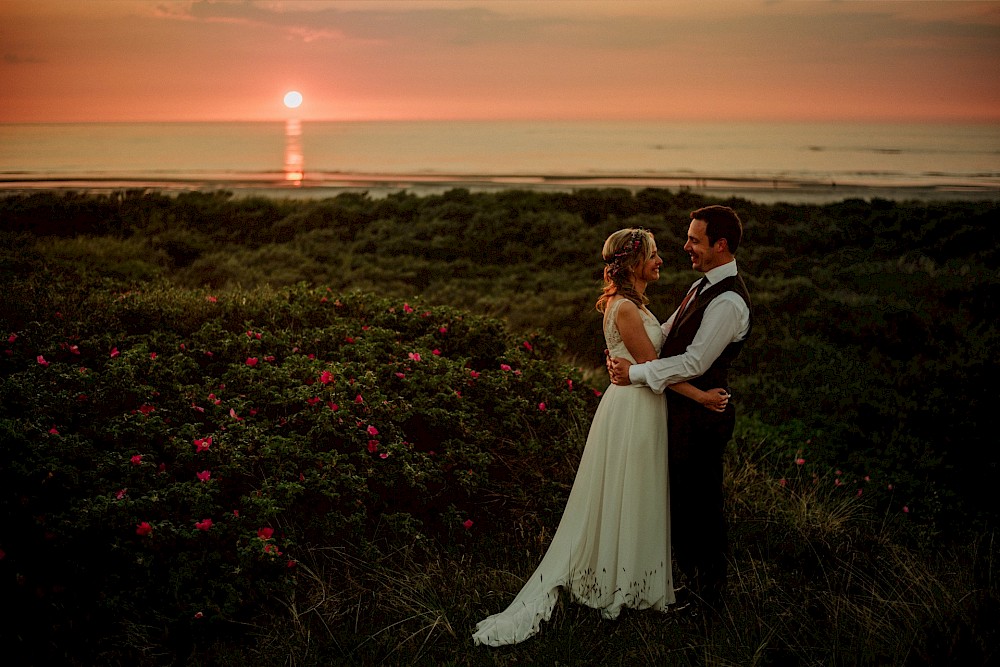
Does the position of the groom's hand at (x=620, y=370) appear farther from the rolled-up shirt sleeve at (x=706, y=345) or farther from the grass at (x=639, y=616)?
the grass at (x=639, y=616)

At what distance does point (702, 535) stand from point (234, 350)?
482 cm


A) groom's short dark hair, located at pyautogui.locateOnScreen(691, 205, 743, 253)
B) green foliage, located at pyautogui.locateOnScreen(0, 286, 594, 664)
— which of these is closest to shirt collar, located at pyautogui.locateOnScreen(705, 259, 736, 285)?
groom's short dark hair, located at pyautogui.locateOnScreen(691, 205, 743, 253)

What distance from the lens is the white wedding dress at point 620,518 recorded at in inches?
190

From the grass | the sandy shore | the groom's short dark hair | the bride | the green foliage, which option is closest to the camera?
the grass

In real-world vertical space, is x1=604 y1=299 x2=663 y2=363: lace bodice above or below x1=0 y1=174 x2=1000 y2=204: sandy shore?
below

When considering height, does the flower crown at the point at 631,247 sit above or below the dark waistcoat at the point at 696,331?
above

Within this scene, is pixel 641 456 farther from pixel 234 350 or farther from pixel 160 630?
pixel 234 350

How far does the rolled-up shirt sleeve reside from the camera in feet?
14.9

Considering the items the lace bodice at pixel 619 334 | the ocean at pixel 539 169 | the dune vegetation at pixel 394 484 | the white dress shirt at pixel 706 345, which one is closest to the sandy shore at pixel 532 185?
the ocean at pixel 539 169

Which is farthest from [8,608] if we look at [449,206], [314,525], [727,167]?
[727,167]

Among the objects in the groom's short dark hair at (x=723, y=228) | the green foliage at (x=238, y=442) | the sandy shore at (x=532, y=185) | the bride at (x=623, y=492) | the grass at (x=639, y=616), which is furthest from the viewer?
the sandy shore at (x=532, y=185)

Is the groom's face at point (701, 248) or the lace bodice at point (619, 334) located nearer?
the groom's face at point (701, 248)

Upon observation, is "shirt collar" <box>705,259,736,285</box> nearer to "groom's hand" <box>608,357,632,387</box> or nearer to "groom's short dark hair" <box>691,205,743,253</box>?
"groom's short dark hair" <box>691,205,743,253</box>

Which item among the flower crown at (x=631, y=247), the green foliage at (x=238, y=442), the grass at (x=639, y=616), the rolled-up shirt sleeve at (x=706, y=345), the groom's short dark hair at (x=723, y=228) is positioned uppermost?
the groom's short dark hair at (x=723, y=228)
